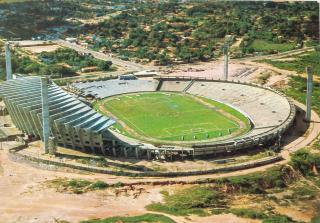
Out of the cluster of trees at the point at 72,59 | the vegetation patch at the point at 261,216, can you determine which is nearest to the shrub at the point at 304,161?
the vegetation patch at the point at 261,216

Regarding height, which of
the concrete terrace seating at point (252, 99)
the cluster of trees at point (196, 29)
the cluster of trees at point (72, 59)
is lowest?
the concrete terrace seating at point (252, 99)

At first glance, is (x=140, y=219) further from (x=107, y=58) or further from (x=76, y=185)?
(x=107, y=58)

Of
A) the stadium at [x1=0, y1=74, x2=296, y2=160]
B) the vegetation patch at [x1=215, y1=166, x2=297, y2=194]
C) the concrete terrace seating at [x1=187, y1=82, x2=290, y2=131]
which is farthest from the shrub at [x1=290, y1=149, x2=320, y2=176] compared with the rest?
the concrete terrace seating at [x1=187, y1=82, x2=290, y2=131]

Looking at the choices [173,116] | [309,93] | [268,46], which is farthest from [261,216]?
[268,46]

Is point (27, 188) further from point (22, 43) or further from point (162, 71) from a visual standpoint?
point (22, 43)

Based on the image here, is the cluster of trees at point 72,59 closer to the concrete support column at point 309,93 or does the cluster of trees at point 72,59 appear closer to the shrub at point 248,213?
the concrete support column at point 309,93

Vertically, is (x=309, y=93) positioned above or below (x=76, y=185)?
above

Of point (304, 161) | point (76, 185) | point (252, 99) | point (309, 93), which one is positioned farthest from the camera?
point (252, 99)
